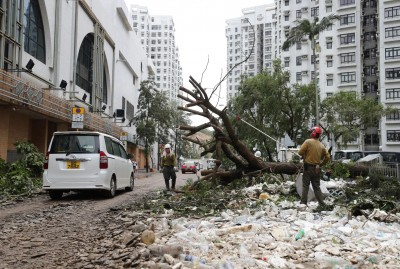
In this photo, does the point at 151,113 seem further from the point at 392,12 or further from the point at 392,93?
the point at 392,12

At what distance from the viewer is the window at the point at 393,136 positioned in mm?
50750

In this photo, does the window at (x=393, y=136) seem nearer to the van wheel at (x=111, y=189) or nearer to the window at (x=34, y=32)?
the window at (x=34, y=32)

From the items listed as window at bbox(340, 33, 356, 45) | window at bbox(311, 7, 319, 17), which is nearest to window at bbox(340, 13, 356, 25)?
window at bbox(340, 33, 356, 45)

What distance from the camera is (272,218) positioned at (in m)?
6.39

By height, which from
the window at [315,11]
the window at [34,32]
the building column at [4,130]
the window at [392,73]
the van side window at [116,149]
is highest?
the window at [315,11]

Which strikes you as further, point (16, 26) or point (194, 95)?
point (16, 26)

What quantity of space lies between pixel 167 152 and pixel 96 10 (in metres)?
25.1

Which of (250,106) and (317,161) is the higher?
(250,106)

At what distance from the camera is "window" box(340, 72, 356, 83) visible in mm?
57125

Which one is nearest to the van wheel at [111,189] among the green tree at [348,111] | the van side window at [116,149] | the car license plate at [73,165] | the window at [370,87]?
the van side window at [116,149]

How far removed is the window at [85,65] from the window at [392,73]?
4067cm

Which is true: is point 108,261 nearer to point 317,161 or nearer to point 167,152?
point 317,161

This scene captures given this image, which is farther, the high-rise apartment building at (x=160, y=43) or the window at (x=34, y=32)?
the high-rise apartment building at (x=160, y=43)

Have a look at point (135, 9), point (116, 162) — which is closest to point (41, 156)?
point (116, 162)
